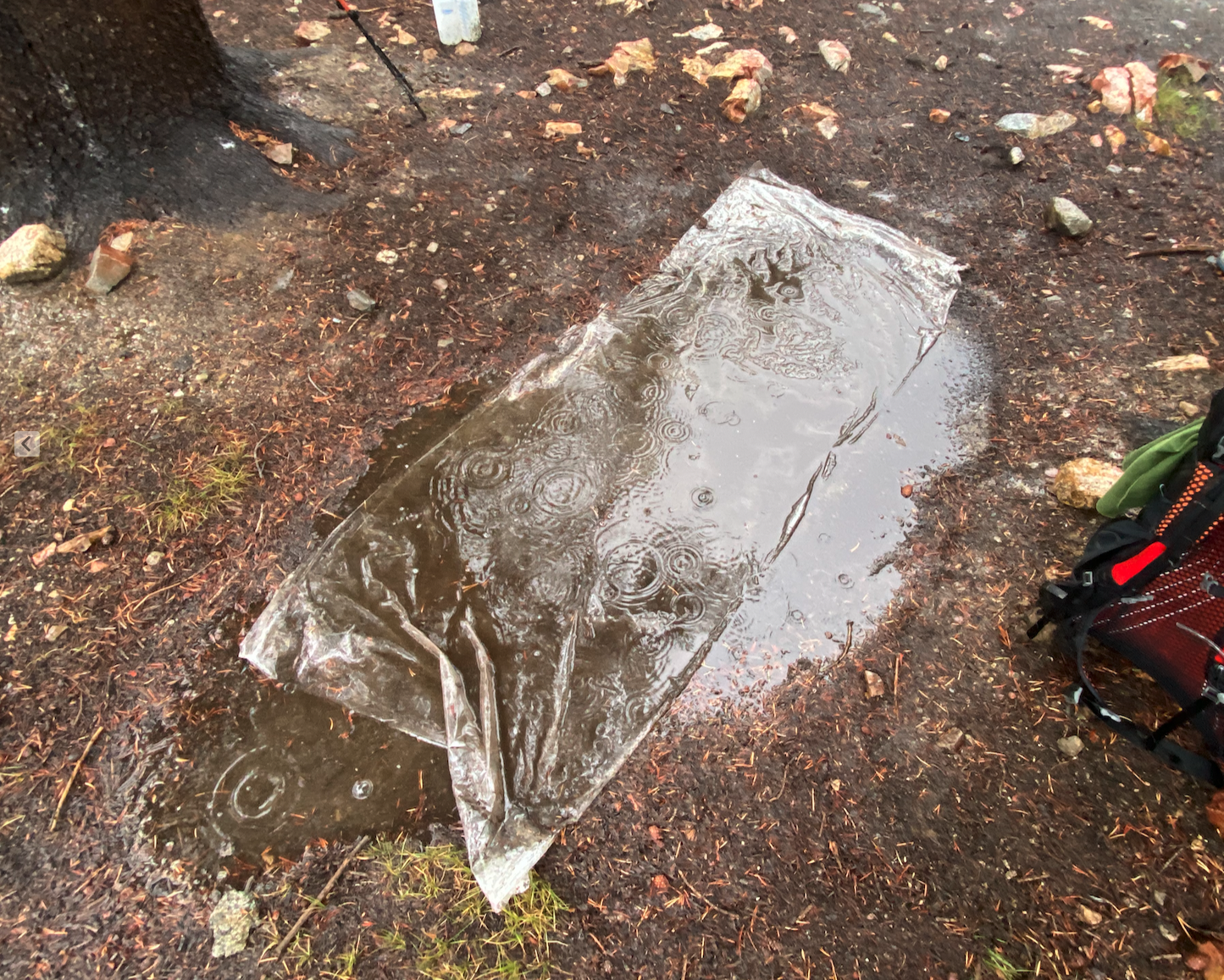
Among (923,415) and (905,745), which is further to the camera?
(923,415)

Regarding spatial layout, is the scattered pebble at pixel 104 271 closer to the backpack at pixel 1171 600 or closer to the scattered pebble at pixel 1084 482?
the backpack at pixel 1171 600

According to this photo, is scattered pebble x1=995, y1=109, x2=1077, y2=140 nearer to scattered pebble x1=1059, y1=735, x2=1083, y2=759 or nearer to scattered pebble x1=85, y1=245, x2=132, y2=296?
scattered pebble x1=1059, y1=735, x2=1083, y2=759

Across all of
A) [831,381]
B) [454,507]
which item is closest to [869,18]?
[831,381]

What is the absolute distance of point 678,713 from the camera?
2.00 meters

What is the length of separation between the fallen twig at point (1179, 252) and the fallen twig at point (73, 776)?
4666 mm

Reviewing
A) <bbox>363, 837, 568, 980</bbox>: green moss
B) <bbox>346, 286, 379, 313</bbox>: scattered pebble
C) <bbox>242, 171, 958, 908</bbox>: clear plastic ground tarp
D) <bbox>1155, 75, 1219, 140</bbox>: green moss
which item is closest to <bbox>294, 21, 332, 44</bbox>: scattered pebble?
<bbox>346, 286, 379, 313</bbox>: scattered pebble

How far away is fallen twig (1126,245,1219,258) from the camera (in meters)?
3.03

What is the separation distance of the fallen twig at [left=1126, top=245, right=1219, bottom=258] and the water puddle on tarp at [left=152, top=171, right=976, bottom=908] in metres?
0.95

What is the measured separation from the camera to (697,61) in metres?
3.96

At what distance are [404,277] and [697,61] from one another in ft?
8.43

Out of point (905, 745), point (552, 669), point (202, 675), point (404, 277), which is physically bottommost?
point (905, 745)

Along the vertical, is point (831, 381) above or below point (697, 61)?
below

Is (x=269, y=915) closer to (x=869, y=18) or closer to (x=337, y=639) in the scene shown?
(x=337, y=639)

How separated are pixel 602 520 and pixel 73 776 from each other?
1748 millimetres
